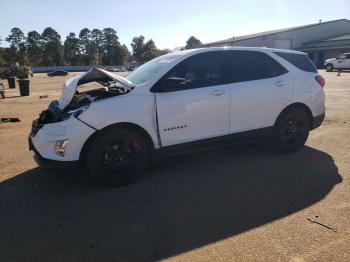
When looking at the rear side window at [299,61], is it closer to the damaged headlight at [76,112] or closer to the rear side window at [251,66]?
the rear side window at [251,66]

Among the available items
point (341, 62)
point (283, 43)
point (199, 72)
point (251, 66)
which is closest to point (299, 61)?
point (251, 66)

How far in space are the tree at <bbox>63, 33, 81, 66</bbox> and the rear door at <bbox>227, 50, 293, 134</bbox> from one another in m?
116

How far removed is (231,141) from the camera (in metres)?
5.42

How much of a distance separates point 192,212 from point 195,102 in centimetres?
172

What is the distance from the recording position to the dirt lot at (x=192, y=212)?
3156 mm

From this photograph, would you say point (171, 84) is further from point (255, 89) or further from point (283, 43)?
point (283, 43)

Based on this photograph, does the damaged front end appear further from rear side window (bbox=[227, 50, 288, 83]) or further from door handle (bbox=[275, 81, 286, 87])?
door handle (bbox=[275, 81, 286, 87])

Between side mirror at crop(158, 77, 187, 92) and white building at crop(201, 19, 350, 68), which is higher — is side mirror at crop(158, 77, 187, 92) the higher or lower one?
the lower one

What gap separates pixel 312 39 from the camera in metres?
63.4

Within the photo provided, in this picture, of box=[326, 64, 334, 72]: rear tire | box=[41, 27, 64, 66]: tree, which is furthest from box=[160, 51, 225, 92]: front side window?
box=[41, 27, 64, 66]: tree

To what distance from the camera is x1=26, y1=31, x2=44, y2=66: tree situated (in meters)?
111

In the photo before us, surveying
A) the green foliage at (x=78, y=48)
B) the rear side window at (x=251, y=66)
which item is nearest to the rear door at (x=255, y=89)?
the rear side window at (x=251, y=66)

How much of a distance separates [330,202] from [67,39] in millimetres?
123587

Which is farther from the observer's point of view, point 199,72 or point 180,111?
point 199,72
